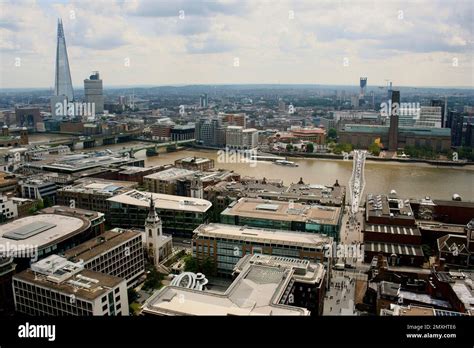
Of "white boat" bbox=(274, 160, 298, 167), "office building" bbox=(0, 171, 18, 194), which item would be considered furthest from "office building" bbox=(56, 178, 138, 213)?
"white boat" bbox=(274, 160, 298, 167)

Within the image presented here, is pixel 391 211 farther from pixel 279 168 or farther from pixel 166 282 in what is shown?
pixel 279 168

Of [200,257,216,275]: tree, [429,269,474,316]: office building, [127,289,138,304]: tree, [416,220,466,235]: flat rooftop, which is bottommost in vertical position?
[127,289,138,304]: tree

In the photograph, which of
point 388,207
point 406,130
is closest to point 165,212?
point 388,207

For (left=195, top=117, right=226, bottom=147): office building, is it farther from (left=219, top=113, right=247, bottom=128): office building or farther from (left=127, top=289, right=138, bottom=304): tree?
(left=127, top=289, right=138, bottom=304): tree

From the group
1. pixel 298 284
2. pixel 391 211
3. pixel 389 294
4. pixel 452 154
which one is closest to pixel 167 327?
pixel 298 284

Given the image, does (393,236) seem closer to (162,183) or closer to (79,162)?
(162,183)

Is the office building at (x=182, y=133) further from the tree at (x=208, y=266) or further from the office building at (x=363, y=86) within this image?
the tree at (x=208, y=266)
